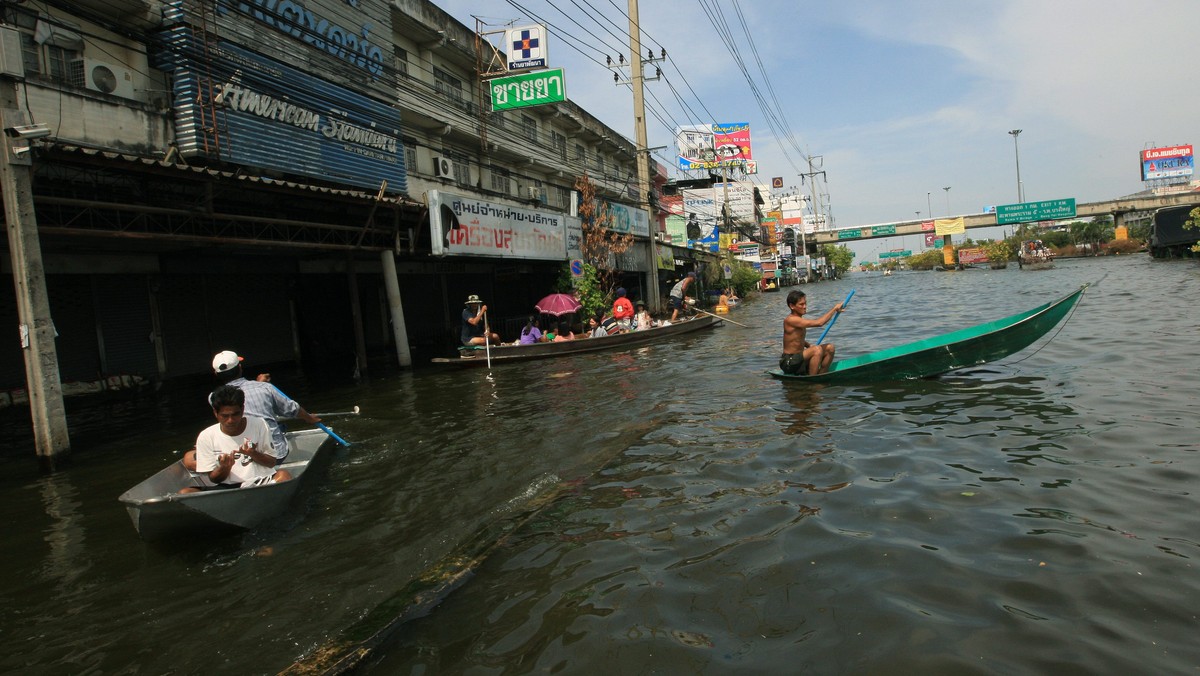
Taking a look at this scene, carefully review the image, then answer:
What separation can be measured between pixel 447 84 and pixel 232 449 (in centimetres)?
1962

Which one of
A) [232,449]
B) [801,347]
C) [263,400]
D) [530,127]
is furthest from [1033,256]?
[232,449]

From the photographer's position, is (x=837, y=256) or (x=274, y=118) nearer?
(x=274, y=118)

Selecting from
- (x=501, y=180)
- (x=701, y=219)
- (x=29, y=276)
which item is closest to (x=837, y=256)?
(x=701, y=219)

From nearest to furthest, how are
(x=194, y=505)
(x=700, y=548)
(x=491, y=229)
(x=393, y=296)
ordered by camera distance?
(x=700, y=548)
(x=194, y=505)
(x=393, y=296)
(x=491, y=229)

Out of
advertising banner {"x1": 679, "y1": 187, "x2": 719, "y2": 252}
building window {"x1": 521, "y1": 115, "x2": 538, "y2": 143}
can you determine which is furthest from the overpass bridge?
building window {"x1": 521, "y1": 115, "x2": 538, "y2": 143}

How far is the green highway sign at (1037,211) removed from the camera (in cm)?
6195

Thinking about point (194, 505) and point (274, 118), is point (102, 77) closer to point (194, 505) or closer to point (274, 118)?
point (274, 118)

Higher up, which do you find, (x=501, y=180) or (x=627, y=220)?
(x=501, y=180)

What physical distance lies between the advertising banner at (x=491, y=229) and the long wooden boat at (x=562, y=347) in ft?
8.58

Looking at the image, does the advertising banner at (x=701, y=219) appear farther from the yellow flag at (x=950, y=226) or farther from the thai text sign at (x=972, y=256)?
the thai text sign at (x=972, y=256)

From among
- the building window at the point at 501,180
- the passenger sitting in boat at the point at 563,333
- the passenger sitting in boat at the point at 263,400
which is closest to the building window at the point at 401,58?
the building window at the point at 501,180

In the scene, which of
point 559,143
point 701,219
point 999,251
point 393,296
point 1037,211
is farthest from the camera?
point 999,251

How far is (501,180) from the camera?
25.4m

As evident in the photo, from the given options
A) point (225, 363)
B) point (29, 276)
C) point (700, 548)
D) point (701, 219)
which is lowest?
point (700, 548)
